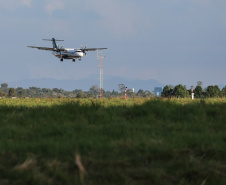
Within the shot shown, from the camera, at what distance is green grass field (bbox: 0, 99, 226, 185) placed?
6.04 m

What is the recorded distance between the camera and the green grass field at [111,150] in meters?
6.04

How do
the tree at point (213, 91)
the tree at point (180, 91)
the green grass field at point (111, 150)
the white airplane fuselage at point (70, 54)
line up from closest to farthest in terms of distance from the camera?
the green grass field at point (111, 150) < the white airplane fuselage at point (70, 54) < the tree at point (213, 91) < the tree at point (180, 91)

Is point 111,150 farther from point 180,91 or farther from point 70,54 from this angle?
point 180,91

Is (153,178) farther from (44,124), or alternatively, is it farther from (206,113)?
(206,113)

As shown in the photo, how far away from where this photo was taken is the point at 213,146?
769 cm

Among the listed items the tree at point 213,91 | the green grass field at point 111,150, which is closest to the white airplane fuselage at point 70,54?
the tree at point 213,91

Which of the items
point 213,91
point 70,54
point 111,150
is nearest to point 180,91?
point 213,91

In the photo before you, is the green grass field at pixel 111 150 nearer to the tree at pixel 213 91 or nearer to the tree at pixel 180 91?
the tree at pixel 213 91

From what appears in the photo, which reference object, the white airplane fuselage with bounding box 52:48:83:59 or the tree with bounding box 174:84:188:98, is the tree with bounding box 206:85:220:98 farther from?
the white airplane fuselage with bounding box 52:48:83:59

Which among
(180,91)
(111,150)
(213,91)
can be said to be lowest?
(111,150)

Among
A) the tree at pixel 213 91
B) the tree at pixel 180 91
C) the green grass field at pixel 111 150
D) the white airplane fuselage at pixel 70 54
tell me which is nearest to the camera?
the green grass field at pixel 111 150

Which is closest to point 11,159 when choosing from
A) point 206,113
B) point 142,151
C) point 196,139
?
point 142,151

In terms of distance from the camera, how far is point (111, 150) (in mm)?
7094

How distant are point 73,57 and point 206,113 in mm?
71923
